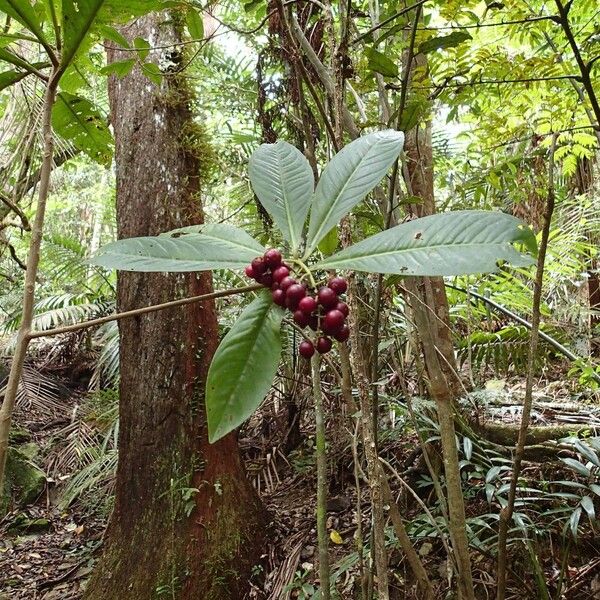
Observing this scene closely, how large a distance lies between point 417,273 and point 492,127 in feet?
5.04

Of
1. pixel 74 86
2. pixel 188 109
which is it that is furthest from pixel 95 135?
pixel 188 109

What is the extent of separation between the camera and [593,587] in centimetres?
172

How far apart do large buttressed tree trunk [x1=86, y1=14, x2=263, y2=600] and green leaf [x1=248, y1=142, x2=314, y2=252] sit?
1.45 m

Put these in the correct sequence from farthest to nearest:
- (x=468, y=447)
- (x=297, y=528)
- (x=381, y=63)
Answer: (x=297, y=528)
(x=468, y=447)
(x=381, y=63)

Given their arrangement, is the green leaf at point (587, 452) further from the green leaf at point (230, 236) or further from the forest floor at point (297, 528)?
the green leaf at point (230, 236)

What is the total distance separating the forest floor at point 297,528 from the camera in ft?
6.37

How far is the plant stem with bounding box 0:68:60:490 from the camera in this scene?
2.04 feet

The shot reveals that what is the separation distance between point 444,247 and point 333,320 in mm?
163

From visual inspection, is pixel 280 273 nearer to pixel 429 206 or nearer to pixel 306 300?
pixel 306 300

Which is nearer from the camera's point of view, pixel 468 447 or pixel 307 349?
pixel 307 349

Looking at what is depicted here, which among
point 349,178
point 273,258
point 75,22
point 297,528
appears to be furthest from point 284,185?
point 297,528

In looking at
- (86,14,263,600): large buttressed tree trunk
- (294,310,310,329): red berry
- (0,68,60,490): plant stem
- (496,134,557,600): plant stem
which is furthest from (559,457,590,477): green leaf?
(0,68,60,490): plant stem

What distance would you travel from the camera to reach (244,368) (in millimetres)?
663

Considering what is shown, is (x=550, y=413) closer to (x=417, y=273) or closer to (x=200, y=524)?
(x=200, y=524)
